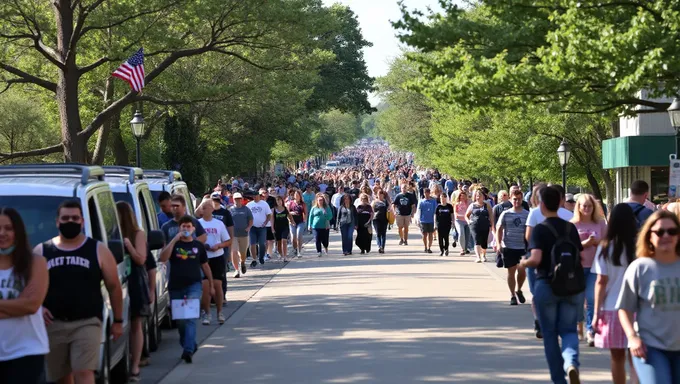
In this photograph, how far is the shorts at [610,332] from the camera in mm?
9078

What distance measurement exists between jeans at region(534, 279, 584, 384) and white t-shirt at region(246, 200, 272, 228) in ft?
53.6

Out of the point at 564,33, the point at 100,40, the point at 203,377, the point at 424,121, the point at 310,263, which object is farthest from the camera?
the point at 424,121

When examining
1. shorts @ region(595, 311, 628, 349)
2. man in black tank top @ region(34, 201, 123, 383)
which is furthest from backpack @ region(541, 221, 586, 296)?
man in black tank top @ region(34, 201, 123, 383)

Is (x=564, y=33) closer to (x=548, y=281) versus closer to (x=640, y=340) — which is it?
(x=548, y=281)

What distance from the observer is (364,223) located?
99.4 ft

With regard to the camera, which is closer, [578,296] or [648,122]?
[578,296]

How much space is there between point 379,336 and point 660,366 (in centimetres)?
717

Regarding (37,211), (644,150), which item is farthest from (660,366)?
(644,150)

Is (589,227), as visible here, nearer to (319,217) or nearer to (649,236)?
(649,236)

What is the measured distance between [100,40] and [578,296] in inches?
967

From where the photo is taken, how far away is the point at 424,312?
54.5 ft

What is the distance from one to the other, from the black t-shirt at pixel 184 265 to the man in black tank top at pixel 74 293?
398 centimetres

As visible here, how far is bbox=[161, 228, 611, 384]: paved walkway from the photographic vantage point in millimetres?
11445

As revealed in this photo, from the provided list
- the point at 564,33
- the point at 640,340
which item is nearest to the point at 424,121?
the point at 564,33
